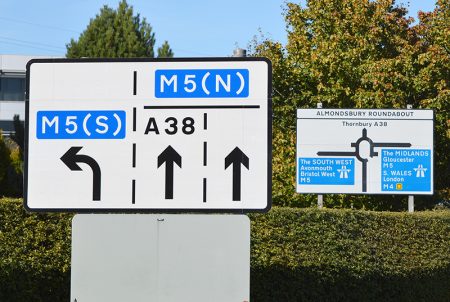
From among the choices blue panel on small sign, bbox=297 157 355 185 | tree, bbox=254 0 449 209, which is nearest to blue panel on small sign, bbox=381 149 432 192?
blue panel on small sign, bbox=297 157 355 185

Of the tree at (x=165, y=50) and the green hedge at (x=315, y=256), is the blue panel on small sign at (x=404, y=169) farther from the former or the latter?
the tree at (x=165, y=50)

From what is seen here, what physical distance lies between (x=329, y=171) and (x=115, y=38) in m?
36.5

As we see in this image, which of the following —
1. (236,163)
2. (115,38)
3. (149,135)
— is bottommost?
(236,163)

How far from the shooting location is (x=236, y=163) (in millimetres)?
3965

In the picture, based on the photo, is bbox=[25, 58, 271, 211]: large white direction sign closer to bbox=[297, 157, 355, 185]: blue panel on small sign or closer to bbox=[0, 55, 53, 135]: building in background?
bbox=[297, 157, 355, 185]: blue panel on small sign

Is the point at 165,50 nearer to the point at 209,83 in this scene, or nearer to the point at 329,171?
the point at 329,171

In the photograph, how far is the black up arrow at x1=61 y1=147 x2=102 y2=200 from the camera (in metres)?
4.00

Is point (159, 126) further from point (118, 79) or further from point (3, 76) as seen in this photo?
point (3, 76)

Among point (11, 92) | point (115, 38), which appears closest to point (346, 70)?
point (115, 38)

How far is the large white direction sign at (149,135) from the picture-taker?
3963mm

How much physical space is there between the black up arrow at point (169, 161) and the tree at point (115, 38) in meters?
50.2

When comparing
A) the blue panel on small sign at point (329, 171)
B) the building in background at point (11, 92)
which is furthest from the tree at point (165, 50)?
the blue panel on small sign at point (329, 171)

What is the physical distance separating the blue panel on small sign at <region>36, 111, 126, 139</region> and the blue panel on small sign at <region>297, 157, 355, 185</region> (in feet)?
54.0

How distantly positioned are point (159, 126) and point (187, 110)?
140 mm
